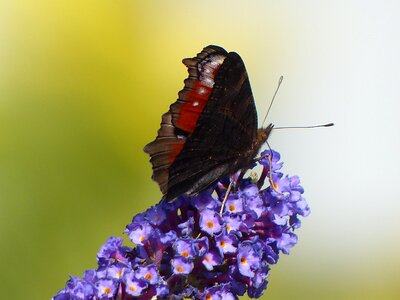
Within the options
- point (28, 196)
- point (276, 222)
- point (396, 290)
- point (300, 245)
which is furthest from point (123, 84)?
point (276, 222)

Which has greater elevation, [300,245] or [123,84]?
[123,84]

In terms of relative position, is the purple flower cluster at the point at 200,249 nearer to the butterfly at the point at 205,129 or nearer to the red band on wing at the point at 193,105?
the butterfly at the point at 205,129

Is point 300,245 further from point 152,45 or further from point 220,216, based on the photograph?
point 220,216

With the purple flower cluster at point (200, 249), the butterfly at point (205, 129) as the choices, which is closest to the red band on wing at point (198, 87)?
the butterfly at point (205, 129)

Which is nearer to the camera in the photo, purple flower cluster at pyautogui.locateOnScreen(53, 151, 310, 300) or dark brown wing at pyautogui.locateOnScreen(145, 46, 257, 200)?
purple flower cluster at pyautogui.locateOnScreen(53, 151, 310, 300)

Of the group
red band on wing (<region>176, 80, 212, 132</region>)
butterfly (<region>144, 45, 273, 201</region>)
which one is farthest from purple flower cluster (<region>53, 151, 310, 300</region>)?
red band on wing (<region>176, 80, 212, 132</region>)

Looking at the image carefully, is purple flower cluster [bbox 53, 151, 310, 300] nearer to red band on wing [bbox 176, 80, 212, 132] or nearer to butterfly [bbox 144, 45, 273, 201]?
butterfly [bbox 144, 45, 273, 201]

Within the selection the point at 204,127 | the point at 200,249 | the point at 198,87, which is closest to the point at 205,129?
the point at 204,127
